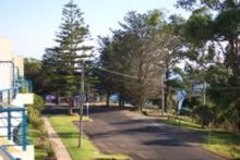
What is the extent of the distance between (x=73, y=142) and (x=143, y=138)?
539 centimetres

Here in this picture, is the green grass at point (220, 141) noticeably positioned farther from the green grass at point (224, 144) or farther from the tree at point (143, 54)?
the tree at point (143, 54)

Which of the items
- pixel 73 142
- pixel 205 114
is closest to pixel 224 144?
pixel 73 142

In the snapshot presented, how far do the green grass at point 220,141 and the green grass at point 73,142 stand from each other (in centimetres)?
599

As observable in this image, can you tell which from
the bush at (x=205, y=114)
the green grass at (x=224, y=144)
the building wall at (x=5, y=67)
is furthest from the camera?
the bush at (x=205, y=114)

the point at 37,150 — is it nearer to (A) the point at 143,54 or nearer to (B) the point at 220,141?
(B) the point at 220,141

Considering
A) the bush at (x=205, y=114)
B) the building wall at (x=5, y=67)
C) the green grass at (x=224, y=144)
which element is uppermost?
the building wall at (x=5, y=67)

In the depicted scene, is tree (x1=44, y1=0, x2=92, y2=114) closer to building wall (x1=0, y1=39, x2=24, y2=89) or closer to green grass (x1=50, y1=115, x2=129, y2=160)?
green grass (x1=50, y1=115, x2=129, y2=160)

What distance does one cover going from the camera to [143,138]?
40.6 meters

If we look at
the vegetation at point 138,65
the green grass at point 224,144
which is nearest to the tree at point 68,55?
the vegetation at point 138,65

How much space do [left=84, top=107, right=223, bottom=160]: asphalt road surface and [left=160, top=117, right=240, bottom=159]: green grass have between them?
688mm

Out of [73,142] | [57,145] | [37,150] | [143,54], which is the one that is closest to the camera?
[37,150]

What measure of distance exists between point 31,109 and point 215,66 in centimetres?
1297

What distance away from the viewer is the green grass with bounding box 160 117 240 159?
108 feet

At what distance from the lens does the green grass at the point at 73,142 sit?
31.0 meters
